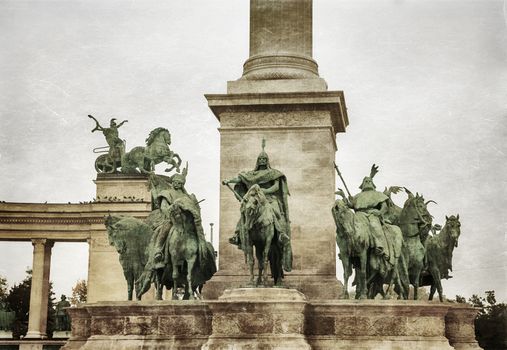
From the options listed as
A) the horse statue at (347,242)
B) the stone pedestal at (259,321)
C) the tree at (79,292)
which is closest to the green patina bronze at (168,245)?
the stone pedestal at (259,321)

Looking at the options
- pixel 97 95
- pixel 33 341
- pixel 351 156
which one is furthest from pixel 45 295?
pixel 351 156

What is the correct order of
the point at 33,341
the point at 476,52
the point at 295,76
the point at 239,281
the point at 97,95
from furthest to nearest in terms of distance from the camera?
the point at 33,341, the point at 97,95, the point at 476,52, the point at 295,76, the point at 239,281

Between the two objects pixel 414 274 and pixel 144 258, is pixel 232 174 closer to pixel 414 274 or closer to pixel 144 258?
pixel 144 258

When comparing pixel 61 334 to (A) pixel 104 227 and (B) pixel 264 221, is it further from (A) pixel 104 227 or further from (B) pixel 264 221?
(B) pixel 264 221

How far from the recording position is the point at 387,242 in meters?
20.5

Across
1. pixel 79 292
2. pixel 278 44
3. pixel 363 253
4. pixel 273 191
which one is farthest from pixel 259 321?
pixel 79 292

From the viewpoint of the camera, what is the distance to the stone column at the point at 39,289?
5262cm

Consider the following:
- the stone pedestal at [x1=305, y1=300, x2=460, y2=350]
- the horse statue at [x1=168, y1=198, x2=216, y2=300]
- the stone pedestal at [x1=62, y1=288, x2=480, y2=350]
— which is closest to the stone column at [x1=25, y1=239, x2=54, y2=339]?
the horse statue at [x1=168, y1=198, x2=216, y2=300]

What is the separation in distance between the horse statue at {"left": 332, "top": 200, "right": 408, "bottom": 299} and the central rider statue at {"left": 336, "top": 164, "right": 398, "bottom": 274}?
3 cm

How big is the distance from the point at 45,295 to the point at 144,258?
3277 centimetres

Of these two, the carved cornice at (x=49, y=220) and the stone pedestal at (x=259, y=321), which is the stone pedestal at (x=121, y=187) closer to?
the carved cornice at (x=49, y=220)

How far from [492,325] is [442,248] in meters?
25.0

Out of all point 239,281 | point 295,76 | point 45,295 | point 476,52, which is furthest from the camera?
point 45,295

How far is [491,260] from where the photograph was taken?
1361 inches
